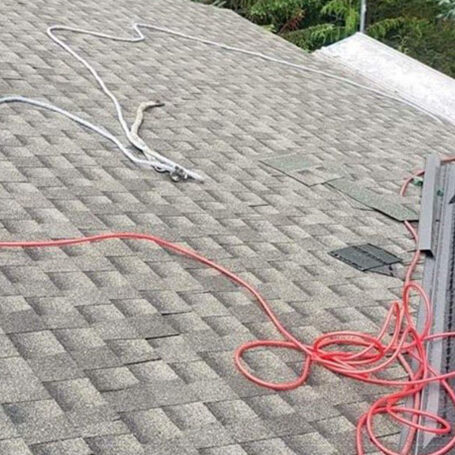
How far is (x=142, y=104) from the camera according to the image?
5.97 m

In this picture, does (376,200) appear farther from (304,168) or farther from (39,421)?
(39,421)

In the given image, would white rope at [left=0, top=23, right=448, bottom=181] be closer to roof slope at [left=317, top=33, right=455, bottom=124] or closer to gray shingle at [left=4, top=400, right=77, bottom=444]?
roof slope at [left=317, top=33, right=455, bottom=124]

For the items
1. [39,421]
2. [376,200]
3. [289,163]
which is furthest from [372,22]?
[39,421]

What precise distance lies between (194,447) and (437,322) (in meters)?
1.55

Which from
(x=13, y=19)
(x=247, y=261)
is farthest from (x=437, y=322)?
(x=13, y=19)

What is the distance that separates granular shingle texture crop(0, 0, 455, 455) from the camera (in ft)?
9.56

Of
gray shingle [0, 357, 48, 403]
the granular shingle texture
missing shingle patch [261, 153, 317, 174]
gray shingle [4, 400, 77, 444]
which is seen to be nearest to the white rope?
the granular shingle texture

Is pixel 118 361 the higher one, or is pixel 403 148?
pixel 403 148

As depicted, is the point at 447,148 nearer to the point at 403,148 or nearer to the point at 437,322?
the point at 403,148

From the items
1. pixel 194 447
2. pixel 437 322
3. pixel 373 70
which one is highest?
pixel 373 70

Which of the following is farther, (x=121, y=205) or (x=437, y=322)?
(x=121, y=205)

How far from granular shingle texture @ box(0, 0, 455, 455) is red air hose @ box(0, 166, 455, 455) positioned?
5 cm

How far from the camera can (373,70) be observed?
8586mm

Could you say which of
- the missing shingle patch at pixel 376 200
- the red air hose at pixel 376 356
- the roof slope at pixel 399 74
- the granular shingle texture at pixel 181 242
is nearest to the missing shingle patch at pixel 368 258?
the granular shingle texture at pixel 181 242
